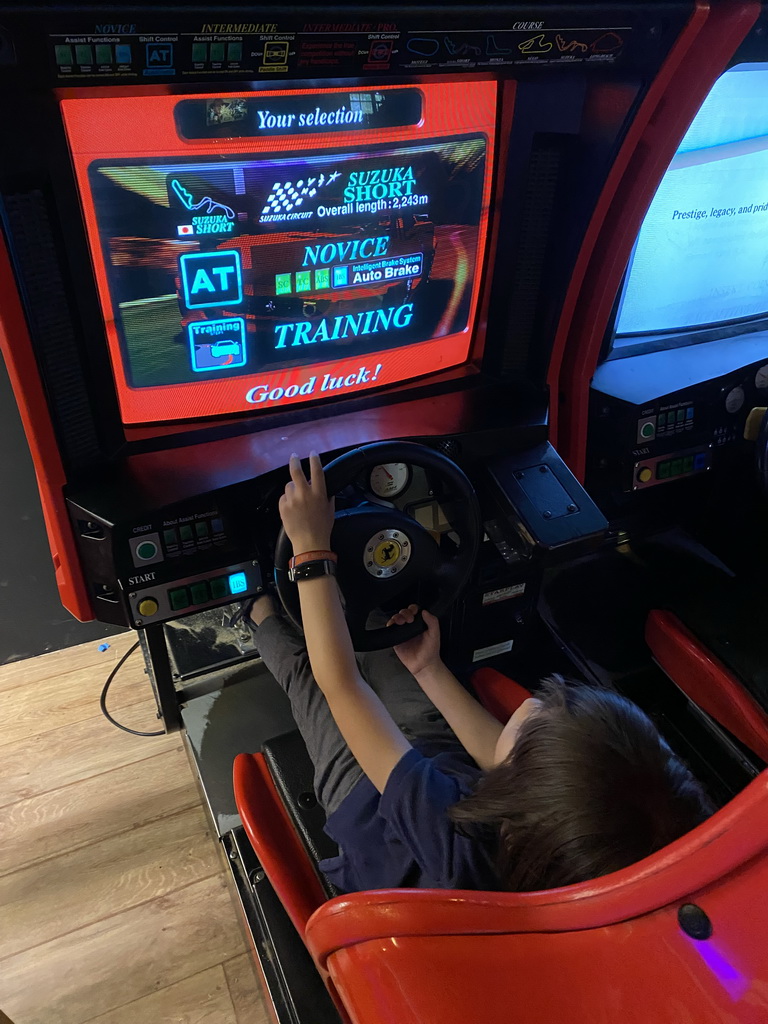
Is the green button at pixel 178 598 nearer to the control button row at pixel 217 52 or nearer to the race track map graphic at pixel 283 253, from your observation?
the race track map graphic at pixel 283 253

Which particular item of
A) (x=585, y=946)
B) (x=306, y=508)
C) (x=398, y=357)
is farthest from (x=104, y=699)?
(x=585, y=946)

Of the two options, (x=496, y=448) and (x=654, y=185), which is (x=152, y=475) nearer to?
(x=496, y=448)

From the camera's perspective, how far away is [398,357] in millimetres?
1618

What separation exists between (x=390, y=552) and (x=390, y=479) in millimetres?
152

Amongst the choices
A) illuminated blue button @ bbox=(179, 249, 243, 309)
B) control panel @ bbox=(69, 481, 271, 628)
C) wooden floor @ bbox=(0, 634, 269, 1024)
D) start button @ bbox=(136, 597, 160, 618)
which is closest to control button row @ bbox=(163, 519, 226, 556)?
control panel @ bbox=(69, 481, 271, 628)

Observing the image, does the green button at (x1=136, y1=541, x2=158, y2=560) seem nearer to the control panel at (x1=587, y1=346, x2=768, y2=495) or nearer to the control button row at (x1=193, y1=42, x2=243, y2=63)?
the control button row at (x1=193, y1=42, x2=243, y2=63)

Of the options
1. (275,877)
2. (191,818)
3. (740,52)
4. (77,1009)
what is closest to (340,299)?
(740,52)

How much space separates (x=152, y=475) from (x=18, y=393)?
0.27 m

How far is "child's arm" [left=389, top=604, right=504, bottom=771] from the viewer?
1.54 metres

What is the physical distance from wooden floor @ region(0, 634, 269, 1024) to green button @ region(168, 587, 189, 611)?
2.68 ft

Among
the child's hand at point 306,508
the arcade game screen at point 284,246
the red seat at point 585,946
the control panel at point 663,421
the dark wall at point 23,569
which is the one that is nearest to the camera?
the red seat at point 585,946

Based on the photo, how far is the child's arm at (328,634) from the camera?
52.4 inches

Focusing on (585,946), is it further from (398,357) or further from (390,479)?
(398,357)

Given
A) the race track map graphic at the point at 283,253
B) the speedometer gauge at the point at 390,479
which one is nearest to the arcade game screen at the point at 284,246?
the race track map graphic at the point at 283,253
